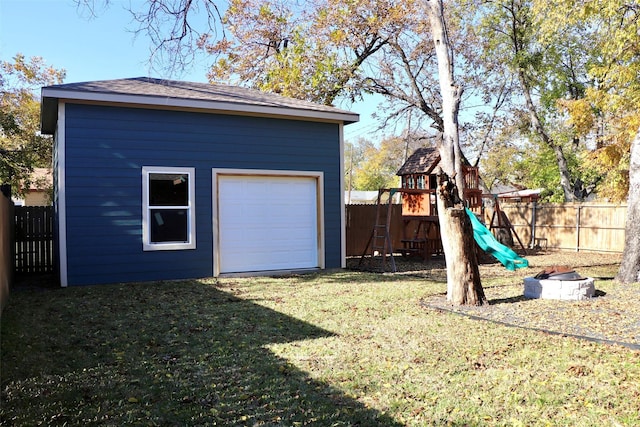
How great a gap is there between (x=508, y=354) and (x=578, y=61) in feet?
60.9

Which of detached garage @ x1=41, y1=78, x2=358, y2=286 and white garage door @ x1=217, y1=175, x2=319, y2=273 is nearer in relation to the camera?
detached garage @ x1=41, y1=78, x2=358, y2=286

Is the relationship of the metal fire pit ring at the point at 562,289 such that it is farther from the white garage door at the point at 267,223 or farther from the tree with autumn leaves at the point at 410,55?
the tree with autumn leaves at the point at 410,55

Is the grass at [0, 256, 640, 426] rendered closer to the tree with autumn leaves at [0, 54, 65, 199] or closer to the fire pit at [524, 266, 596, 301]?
the fire pit at [524, 266, 596, 301]

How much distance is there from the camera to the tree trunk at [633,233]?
841cm

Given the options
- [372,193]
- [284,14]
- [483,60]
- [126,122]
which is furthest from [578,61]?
[372,193]

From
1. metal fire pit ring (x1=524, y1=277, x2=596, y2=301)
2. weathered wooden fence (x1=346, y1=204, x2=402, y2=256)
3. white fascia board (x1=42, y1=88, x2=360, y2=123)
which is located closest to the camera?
metal fire pit ring (x1=524, y1=277, x2=596, y2=301)

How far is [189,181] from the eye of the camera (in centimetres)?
929

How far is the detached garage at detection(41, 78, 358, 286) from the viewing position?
27.8 ft

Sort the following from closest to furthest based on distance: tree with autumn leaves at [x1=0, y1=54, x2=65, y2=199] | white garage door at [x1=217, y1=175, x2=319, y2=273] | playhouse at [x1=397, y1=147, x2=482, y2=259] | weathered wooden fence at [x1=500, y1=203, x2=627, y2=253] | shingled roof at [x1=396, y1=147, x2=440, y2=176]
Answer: white garage door at [x1=217, y1=175, x2=319, y2=273], playhouse at [x1=397, y1=147, x2=482, y2=259], shingled roof at [x1=396, y1=147, x2=440, y2=176], weathered wooden fence at [x1=500, y1=203, x2=627, y2=253], tree with autumn leaves at [x1=0, y1=54, x2=65, y2=199]

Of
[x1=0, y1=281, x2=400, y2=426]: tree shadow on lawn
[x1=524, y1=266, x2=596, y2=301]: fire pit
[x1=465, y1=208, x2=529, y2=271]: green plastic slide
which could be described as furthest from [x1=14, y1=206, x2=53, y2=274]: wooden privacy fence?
[x1=524, y1=266, x2=596, y2=301]: fire pit

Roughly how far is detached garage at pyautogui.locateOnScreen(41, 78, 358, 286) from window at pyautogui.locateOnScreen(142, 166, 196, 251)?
2 cm

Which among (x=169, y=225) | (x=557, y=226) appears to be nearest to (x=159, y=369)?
(x=169, y=225)

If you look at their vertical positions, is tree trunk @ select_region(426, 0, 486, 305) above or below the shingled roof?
below

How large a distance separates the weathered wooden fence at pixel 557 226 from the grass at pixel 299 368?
776cm
